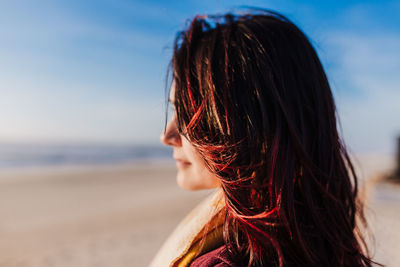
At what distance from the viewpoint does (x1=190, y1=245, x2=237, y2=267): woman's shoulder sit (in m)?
0.91

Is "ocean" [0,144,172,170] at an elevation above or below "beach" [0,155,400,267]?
below

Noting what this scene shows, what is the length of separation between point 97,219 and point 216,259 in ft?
20.2

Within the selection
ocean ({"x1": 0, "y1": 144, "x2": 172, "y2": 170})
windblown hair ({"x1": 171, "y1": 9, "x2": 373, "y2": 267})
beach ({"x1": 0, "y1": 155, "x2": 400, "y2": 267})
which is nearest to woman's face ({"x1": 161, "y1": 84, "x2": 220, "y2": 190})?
windblown hair ({"x1": 171, "y1": 9, "x2": 373, "y2": 267})

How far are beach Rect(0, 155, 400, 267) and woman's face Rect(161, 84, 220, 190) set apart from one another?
0.80 metres

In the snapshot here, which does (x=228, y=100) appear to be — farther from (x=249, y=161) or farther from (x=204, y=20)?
(x=204, y=20)

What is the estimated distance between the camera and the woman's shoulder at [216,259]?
2.98 ft

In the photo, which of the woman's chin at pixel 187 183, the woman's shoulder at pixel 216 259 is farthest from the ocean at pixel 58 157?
the woman's shoulder at pixel 216 259

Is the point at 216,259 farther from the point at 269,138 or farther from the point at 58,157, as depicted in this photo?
the point at 58,157

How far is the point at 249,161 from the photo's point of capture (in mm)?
981

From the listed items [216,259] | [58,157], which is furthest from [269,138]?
[58,157]

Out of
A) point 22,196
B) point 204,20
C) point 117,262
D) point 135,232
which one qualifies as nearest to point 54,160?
point 22,196

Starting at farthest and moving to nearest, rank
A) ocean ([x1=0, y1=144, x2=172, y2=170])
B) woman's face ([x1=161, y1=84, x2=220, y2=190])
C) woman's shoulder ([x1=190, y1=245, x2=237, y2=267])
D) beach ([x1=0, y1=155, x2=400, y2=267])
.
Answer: ocean ([x1=0, y1=144, x2=172, y2=170]) → beach ([x1=0, y1=155, x2=400, y2=267]) → woman's face ([x1=161, y1=84, x2=220, y2=190]) → woman's shoulder ([x1=190, y1=245, x2=237, y2=267])

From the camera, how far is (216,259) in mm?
923

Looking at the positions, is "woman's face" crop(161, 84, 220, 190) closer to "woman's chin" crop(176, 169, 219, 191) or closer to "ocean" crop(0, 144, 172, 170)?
"woman's chin" crop(176, 169, 219, 191)
